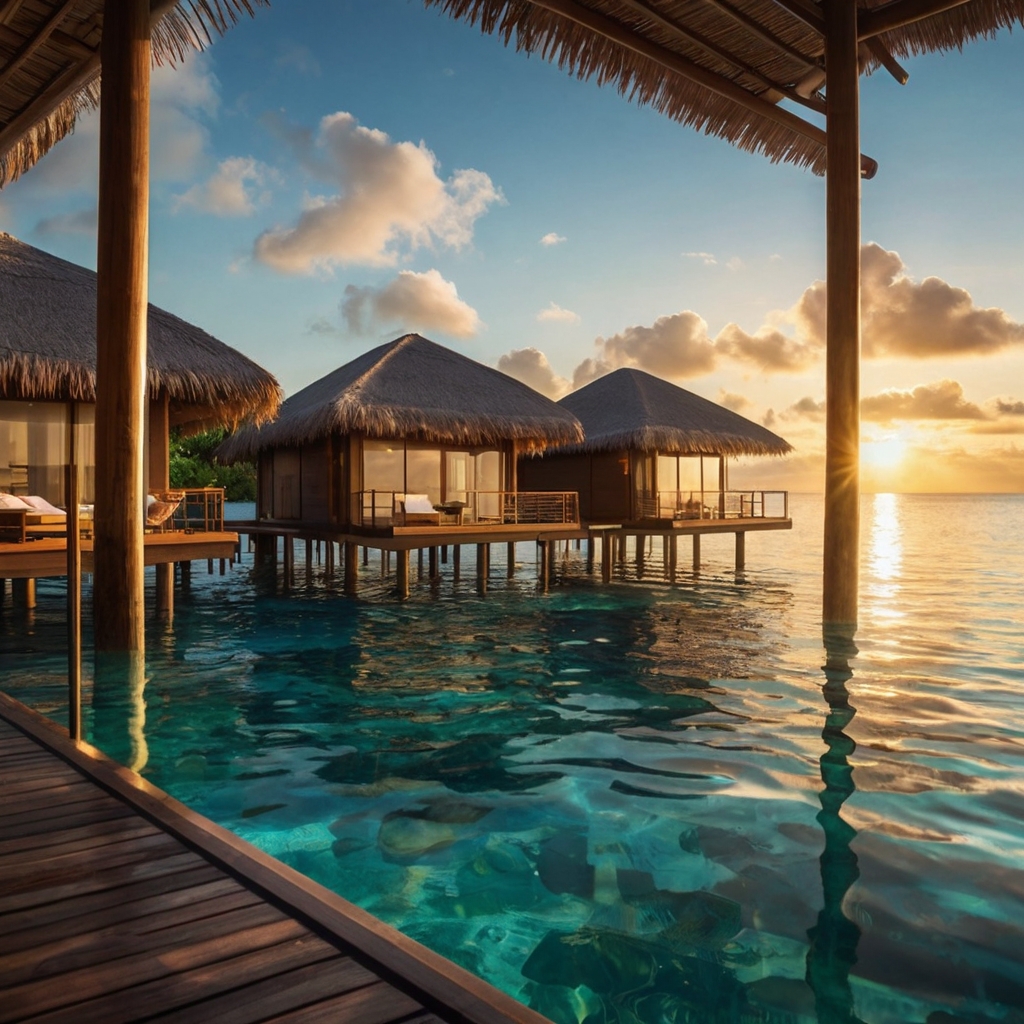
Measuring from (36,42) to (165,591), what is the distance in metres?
6.52

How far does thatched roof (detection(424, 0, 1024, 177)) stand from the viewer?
323 inches

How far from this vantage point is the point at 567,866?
3.87 meters

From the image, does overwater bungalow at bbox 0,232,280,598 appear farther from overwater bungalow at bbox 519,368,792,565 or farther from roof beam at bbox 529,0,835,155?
overwater bungalow at bbox 519,368,792,565

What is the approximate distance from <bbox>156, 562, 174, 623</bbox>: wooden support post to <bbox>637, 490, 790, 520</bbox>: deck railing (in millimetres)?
11730

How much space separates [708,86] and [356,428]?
808 cm

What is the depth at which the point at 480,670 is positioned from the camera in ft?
27.9

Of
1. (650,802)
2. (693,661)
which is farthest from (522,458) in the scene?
(650,802)

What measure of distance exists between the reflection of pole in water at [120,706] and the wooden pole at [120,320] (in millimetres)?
138

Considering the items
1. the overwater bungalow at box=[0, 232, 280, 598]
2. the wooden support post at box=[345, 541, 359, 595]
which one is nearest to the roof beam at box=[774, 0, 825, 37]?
the overwater bungalow at box=[0, 232, 280, 598]

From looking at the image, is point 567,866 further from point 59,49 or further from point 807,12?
point 59,49

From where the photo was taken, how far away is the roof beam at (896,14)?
8.05 meters

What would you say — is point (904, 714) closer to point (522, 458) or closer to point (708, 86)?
point (708, 86)

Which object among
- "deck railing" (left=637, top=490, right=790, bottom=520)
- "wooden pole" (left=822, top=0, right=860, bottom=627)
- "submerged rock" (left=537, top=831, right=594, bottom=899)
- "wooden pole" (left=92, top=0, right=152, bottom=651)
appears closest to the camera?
"submerged rock" (left=537, top=831, right=594, bottom=899)

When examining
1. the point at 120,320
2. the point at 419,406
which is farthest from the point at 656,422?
the point at 120,320
